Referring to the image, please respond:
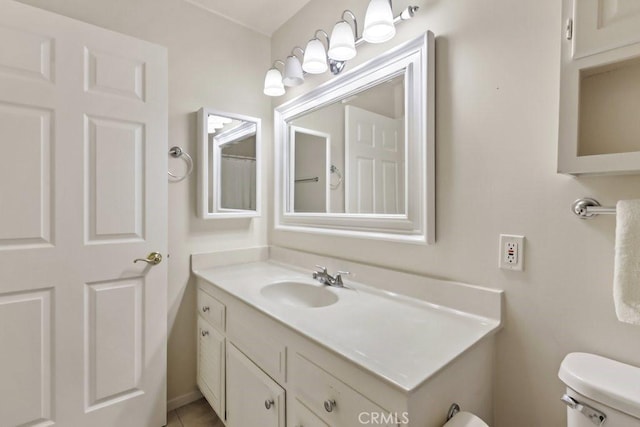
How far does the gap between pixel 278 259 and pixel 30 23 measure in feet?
5.30

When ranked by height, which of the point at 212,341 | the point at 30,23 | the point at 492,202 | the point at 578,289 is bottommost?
the point at 212,341

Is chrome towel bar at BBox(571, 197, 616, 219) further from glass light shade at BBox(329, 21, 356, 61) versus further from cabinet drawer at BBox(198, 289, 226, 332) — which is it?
cabinet drawer at BBox(198, 289, 226, 332)

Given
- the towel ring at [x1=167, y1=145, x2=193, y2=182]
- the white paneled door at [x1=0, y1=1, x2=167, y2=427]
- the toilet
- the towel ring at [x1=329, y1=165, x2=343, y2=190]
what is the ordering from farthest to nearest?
1. the towel ring at [x1=167, y1=145, x2=193, y2=182]
2. the towel ring at [x1=329, y1=165, x2=343, y2=190]
3. the white paneled door at [x1=0, y1=1, x2=167, y2=427]
4. the toilet

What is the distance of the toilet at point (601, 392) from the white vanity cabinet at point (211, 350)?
1.30 meters

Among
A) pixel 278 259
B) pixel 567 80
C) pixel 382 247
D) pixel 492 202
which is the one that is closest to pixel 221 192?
pixel 278 259

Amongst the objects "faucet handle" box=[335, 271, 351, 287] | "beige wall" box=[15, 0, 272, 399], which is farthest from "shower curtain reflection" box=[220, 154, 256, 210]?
"faucet handle" box=[335, 271, 351, 287]

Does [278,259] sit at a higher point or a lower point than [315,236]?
lower

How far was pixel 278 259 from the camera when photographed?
6.56ft

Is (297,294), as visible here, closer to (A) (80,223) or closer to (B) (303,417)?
(B) (303,417)

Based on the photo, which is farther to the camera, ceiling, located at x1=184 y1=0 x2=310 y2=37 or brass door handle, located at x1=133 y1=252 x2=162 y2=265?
ceiling, located at x1=184 y1=0 x2=310 y2=37

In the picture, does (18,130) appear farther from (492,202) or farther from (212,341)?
(492,202)

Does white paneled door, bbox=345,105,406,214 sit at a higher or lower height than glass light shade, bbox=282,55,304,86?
lower

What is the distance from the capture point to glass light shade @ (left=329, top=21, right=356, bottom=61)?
1318 millimetres

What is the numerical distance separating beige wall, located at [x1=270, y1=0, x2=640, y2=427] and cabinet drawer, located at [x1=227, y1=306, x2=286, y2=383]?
2.13 feet
